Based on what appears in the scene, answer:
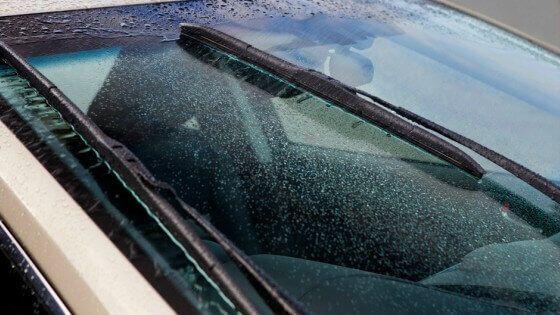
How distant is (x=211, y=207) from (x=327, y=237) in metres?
0.19

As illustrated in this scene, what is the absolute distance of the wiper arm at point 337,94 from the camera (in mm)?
1138

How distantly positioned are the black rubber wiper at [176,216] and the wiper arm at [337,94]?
0.49 m

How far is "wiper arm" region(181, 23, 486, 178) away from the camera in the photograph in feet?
3.73

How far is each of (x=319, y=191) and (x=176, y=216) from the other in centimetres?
30

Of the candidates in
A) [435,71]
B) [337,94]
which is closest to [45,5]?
[337,94]

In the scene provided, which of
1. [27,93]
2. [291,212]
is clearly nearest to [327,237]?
[291,212]

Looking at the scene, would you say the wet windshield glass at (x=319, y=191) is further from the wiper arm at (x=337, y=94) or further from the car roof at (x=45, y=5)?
the car roof at (x=45, y=5)

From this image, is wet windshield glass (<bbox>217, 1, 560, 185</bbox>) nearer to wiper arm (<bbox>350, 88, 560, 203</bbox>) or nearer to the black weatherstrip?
wiper arm (<bbox>350, 88, 560, 203</bbox>)

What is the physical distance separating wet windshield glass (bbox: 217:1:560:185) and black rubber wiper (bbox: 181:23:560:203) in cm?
7

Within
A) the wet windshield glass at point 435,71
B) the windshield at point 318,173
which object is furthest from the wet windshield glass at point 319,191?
the wet windshield glass at point 435,71

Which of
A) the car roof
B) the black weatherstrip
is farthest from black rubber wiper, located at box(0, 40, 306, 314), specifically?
the car roof

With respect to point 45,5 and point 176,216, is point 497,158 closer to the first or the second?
point 176,216

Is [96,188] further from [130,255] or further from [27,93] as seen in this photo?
[27,93]

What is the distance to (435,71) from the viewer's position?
5.55 feet
